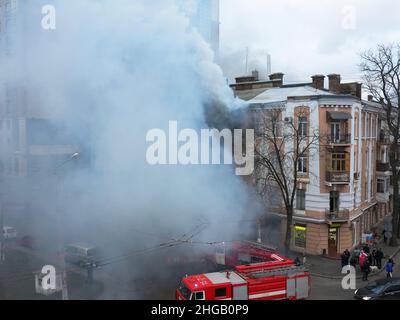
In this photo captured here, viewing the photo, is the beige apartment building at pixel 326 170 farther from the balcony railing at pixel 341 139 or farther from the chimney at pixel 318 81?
the chimney at pixel 318 81

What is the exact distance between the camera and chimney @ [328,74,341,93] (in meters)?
27.3

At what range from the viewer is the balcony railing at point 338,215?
2384cm

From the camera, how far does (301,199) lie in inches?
978

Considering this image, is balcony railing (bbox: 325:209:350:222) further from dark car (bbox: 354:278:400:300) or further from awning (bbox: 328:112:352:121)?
dark car (bbox: 354:278:400:300)

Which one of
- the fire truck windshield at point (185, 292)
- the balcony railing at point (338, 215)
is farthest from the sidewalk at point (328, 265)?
the fire truck windshield at point (185, 292)

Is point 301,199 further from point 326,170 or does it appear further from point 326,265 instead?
point 326,265

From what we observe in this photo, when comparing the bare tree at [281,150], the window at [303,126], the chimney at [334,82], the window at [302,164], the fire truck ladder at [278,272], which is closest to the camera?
the fire truck ladder at [278,272]

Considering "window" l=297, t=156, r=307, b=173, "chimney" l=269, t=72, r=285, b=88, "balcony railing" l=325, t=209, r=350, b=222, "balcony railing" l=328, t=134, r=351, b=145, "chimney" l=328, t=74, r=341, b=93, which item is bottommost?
"balcony railing" l=325, t=209, r=350, b=222

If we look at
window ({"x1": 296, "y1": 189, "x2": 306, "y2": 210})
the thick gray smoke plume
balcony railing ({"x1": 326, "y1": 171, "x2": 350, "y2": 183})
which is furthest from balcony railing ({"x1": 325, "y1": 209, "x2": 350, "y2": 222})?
the thick gray smoke plume

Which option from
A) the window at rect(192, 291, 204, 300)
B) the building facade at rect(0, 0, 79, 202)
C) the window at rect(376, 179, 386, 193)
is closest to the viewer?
the window at rect(192, 291, 204, 300)

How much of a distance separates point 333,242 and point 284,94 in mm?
9655

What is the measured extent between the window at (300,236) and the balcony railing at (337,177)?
327 cm

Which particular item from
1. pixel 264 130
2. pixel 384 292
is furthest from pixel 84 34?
pixel 384 292

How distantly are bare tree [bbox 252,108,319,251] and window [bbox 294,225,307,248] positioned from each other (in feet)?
4.90
